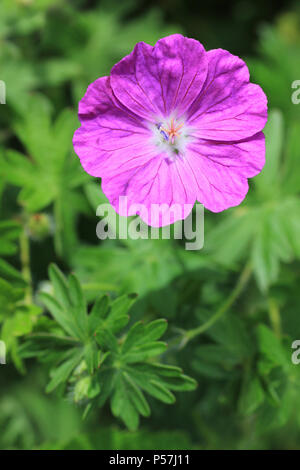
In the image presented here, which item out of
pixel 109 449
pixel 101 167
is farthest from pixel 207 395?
pixel 101 167

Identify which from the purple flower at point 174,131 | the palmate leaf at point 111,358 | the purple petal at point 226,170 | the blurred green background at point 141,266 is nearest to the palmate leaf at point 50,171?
the blurred green background at point 141,266

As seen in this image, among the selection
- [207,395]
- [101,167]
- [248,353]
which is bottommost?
[207,395]

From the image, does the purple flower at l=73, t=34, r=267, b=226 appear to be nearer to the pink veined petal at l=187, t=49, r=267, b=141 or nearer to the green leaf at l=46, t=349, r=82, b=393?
the pink veined petal at l=187, t=49, r=267, b=141

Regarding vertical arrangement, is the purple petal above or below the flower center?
below

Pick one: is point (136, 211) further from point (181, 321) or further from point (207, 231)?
point (207, 231)

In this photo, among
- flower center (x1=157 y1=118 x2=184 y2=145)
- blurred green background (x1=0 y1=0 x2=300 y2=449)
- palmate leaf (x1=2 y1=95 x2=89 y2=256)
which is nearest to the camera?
flower center (x1=157 y1=118 x2=184 y2=145)

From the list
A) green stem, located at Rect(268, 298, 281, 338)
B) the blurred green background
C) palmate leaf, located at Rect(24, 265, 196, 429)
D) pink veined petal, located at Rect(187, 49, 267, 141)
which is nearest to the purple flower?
pink veined petal, located at Rect(187, 49, 267, 141)
